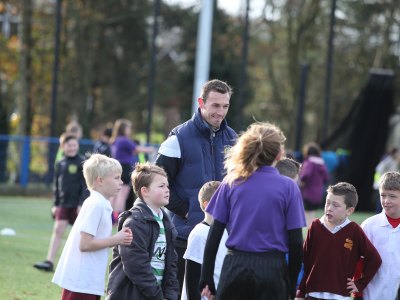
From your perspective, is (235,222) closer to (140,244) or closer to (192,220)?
(140,244)

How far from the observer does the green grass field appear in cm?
978

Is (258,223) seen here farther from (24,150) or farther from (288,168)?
(24,150)

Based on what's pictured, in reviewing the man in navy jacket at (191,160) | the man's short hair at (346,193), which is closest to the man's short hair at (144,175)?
the man in navy jacket at (191,160)

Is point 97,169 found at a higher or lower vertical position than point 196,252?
higher

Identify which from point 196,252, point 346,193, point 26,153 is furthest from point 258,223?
point 26,153

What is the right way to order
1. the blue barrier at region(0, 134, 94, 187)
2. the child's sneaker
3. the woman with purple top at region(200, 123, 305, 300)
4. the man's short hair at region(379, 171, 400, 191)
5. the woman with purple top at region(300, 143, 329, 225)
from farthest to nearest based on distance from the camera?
the blue barrier at region(0, 134, 94, 187) < the woman with purple top at region(300, 143, 329, 225) < the child's sneaker < the man's short hair at region(379, 171, 400, 191) < the woman with purple top at region(200, 123, 305, 300)

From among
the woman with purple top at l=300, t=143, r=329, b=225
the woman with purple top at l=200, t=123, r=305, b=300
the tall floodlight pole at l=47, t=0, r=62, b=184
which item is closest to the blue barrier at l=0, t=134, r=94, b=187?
the tall floodlight pole at l=47, t=0, r=62, b=184

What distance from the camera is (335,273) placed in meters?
6.96

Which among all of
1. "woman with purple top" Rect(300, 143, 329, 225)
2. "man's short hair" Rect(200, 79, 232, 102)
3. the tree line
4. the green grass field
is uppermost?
the tree line

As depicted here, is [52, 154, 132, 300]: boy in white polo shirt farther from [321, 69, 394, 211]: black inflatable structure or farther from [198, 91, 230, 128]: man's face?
[321, 69, 394, 211]: black inflatable structure

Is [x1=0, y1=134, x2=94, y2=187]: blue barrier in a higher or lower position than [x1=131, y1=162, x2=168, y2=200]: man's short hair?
lower

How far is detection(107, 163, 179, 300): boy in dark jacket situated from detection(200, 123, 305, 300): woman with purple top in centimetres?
79

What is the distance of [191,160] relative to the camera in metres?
7.30

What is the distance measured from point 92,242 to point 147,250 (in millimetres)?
396
